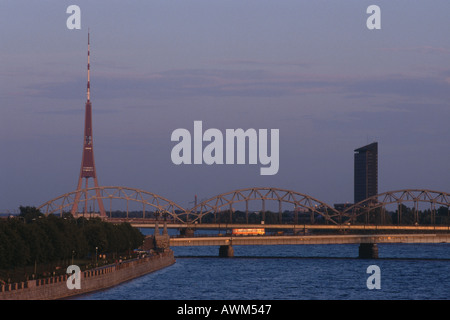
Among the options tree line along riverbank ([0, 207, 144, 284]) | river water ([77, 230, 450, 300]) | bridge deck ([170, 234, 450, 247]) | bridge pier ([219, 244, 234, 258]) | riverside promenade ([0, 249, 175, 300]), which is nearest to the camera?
riverside promenade ([0, 249, 175, 300])

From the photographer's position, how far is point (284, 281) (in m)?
A: 120

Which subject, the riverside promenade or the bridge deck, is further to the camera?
the bridge deck

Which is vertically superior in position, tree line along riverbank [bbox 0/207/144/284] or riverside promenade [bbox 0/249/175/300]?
tree line along riverbank [bbox 0/207/144/284]

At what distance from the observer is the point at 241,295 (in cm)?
9788

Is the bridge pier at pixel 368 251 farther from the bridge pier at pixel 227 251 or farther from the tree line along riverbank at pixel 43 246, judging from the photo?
the tree line along riverbank at pixel 43 246

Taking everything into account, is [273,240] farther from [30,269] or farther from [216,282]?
[30,269]

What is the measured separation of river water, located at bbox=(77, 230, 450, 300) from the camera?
9688cm

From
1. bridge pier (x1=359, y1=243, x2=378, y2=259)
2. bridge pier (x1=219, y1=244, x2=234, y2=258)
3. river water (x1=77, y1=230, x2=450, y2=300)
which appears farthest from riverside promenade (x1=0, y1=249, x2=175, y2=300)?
bridge pier (x1=359, y1=243, x2=378, y2=259)

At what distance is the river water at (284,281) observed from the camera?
96.9m

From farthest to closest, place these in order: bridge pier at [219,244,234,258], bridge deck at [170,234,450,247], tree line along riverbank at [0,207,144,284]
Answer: bridge pier at [219,244,234,258], bridge deck at [170,234,450,247], tree line along riverbank at [0,207,144,284]

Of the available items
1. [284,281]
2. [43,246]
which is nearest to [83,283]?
[43,246]

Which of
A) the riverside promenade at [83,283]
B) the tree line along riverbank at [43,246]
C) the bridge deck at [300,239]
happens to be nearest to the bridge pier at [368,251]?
the bridge deck at [300,239]

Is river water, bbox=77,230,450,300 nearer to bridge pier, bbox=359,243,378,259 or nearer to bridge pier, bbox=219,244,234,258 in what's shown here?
bridge pier, bbox=219,244,234,258
